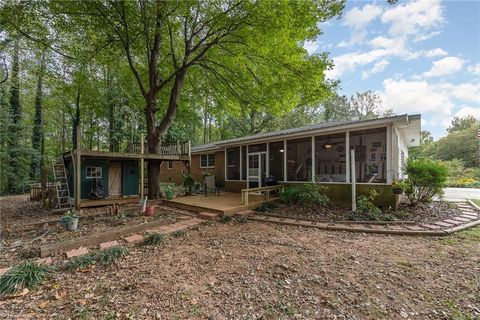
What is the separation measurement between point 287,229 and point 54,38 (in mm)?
12020

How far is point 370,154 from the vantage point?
7406mm

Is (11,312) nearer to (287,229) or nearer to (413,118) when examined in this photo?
(287,229)

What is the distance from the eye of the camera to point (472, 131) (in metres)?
28.4

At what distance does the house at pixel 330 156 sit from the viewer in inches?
275

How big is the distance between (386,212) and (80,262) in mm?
7841

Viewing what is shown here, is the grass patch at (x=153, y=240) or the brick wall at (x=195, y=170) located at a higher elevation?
the brick wall at (x=195, y=170)

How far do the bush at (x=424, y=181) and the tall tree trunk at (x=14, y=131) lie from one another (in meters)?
21.8

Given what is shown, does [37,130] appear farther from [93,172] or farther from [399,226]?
[399,226]

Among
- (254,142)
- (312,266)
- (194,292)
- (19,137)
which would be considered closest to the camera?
(194,292)

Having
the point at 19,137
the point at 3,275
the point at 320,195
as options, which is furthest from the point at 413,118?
the point at 19,137

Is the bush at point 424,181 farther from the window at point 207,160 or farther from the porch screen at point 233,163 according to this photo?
the window at point 207,160

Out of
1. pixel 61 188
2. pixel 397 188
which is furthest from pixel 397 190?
pixel 61 188

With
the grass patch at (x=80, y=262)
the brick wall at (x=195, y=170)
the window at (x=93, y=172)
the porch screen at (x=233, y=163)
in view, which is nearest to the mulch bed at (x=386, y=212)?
the porch screen at (x=233, y=163)

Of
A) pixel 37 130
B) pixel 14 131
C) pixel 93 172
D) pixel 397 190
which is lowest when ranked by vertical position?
pixel 397 190
